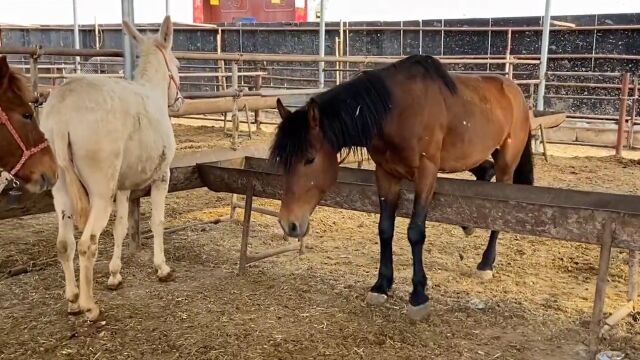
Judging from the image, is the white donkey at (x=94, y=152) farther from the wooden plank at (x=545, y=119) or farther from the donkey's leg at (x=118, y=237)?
the wooden plank at (x=545, y=119)

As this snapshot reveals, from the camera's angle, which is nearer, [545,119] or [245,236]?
[245,236]

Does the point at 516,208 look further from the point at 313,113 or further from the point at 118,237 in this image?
the point at 118,237

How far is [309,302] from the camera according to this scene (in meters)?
3.55

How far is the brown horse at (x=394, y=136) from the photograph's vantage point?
297 centimetres

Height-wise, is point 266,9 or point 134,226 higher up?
point 266,9

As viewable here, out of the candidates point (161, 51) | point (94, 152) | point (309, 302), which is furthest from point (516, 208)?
point (161, 51)

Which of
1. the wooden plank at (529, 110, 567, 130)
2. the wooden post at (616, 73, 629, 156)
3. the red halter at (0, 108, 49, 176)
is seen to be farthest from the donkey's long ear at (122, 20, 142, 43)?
the wooden post at (616, 73, 629, 156)

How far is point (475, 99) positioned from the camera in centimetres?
375

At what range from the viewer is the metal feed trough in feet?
9.11

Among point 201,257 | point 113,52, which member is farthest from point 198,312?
point 113,52

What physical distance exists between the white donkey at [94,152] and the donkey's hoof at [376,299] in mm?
1529

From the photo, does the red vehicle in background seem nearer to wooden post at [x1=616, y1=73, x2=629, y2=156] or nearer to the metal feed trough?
wooden post at [x1=616, y1=73, x2=629, y2=156]

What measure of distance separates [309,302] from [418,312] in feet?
2.20

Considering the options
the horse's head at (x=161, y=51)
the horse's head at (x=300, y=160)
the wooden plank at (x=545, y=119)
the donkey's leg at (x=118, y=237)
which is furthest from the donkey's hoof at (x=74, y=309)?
the wooden plank at (x=545, y=119)
